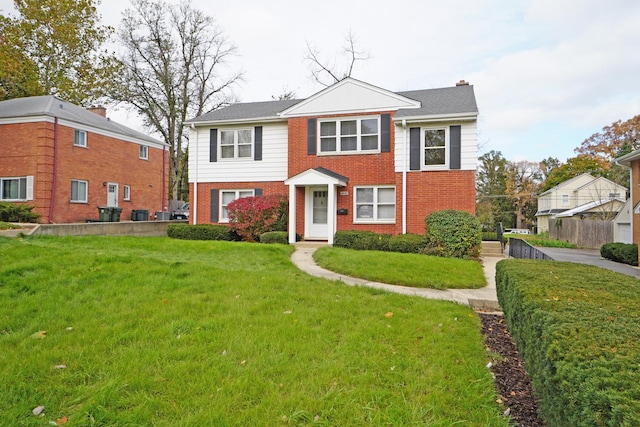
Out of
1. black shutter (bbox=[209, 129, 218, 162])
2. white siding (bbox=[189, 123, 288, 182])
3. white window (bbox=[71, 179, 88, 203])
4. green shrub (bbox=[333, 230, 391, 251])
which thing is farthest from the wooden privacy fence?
white window (bbox=[71, 179, 88, 203])

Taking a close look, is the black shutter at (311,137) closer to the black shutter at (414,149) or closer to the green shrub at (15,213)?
the black shutter at (414,149)

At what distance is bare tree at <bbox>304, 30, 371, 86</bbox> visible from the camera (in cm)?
2345

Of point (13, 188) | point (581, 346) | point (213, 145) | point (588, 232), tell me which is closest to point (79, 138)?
point (13, 188)

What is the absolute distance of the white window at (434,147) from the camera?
1345 cm

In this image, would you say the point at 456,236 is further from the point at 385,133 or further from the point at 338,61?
the point at 338,61

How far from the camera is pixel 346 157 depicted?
1467cm

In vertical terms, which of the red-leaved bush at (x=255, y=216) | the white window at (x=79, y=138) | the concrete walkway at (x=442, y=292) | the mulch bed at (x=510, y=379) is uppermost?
the white window at (x=79, y=138)

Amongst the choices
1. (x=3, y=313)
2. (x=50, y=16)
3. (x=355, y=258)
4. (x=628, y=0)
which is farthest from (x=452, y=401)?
(x=50, y=16)

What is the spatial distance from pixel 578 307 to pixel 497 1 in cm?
1110

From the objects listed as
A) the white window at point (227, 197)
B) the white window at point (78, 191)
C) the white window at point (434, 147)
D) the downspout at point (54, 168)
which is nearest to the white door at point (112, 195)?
the white window at point (78, 191)

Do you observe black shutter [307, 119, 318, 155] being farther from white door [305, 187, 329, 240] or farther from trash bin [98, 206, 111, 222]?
trash bin [98, 206, 111, 222]

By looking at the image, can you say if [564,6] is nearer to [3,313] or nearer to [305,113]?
[305,113]

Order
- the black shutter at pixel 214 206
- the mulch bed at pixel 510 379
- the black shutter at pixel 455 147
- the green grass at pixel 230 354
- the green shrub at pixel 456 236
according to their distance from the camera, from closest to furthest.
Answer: the green grass at pixel 230 354 < the mulch bed at pixel 510 379 < the green shrub at pixel 456 236 < the black shutter at pixel 455 147 < the black shutter at pixel 214 206

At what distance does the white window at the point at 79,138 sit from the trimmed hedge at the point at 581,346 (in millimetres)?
20715
